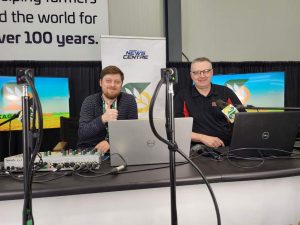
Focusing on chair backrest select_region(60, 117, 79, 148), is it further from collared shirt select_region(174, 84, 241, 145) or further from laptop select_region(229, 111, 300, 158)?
laptop select_region(229, 111, 300, 158)

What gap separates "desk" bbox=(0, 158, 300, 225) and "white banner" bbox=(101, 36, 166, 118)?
2.17m

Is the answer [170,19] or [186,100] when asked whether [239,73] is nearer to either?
[170,19]

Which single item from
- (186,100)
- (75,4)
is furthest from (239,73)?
(75,4)

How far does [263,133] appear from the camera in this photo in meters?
1.48

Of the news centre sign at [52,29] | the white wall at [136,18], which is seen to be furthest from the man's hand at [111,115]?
the white wall at [136,18]

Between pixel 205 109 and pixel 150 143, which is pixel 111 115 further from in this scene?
pixel 205 109

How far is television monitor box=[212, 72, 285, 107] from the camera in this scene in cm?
396

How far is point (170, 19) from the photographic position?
3.93 metres

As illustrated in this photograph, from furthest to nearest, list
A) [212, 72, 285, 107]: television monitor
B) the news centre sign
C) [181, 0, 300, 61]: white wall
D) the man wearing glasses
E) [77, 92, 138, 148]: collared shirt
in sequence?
[181, 0, 300, 61]: white wall, [212, 72, 285, 107]: television monitor, the news centre sign, the man wearing glasses, [77, 92, 138, 148]: collared shirt

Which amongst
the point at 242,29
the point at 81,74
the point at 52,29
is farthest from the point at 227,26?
the point at 52,29

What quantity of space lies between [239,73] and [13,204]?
351cm

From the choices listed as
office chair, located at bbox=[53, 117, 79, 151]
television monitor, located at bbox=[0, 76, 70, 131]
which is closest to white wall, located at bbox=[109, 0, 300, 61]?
television monitor, located at bbox=[0, 76, 70, 131]

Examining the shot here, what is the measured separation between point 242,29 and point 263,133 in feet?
10.3

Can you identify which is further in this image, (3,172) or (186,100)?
(186,100)
